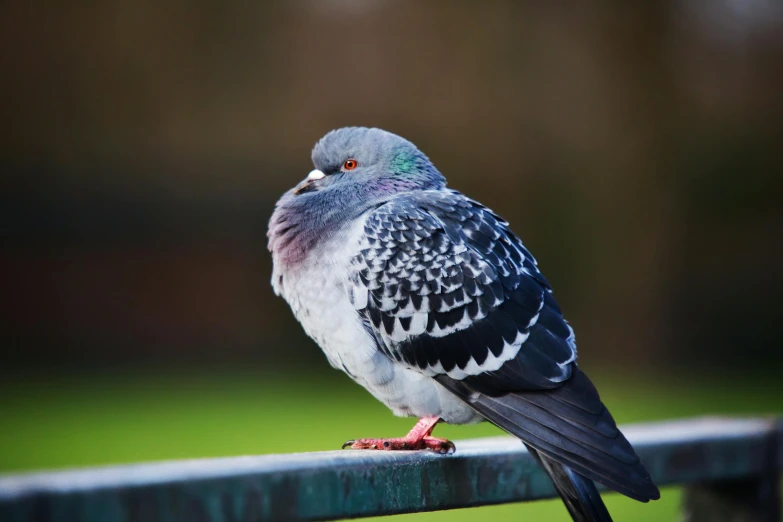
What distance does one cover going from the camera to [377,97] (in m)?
11.7

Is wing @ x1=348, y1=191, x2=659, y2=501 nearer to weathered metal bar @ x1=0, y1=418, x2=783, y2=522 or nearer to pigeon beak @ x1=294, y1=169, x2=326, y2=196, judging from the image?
weathered metal bar @ x1=0, y1=418, x2=783, y2=522

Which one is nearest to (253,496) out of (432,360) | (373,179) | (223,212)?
(432,360)

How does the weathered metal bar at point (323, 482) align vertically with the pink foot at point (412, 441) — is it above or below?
above

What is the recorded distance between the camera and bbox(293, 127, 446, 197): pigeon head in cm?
371

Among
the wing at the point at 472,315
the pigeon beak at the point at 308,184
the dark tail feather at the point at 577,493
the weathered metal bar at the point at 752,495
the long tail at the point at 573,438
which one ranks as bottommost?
the weathered metal bar at the point at 752,495

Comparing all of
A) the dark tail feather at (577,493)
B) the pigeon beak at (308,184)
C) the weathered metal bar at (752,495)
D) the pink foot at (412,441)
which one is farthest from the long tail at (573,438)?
the pigeon beak at (308,184)

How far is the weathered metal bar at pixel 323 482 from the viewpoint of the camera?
174 centimetres

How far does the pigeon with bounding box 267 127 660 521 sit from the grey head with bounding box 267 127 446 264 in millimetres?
16

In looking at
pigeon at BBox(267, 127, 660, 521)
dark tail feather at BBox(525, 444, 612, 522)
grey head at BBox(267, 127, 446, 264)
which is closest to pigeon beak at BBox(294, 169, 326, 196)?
grey head at BBox(267, 127, 446, 264)

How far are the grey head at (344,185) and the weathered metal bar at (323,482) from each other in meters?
1.05

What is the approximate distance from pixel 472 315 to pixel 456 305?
71mm

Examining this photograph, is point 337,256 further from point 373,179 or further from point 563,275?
point 563,275

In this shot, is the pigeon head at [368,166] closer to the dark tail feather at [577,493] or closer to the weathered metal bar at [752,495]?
the dark tail feather at [577,493]

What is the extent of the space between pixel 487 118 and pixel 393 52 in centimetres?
167
